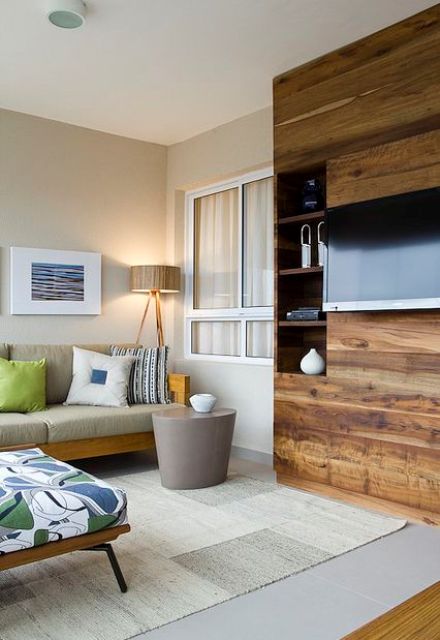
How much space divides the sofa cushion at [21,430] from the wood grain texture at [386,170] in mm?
2288

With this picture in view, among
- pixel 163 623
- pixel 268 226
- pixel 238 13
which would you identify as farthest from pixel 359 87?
pixel 163 623

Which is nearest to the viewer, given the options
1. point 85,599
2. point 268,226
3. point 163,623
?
point 163,623

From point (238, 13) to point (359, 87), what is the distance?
81 centimetres

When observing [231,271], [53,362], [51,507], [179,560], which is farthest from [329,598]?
[231,271]

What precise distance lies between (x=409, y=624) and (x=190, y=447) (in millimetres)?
2701

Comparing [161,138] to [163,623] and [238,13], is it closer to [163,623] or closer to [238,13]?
[238,13]

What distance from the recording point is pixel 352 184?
3.50 meters

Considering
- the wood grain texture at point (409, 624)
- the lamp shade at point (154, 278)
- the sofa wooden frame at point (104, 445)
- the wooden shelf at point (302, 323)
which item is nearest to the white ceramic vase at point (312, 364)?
the wooden shelf at point (302, 323)

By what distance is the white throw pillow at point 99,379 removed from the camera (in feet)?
14.3

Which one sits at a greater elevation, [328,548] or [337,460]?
[337,460]

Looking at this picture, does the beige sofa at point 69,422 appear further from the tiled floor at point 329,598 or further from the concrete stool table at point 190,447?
the tiled floor at point 329,598

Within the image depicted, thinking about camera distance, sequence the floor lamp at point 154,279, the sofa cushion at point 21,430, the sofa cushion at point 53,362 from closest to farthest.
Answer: the sofa cushion at point 21,430 < the sofa cushion at point 53,362 < the floor lamp at point 154,279

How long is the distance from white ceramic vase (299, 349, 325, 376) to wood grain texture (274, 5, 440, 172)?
123 cm

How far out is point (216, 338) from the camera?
5246 mm
